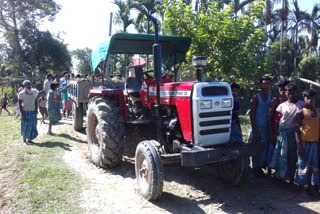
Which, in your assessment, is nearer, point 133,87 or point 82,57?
point 133,87

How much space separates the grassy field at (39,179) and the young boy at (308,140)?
132 inches

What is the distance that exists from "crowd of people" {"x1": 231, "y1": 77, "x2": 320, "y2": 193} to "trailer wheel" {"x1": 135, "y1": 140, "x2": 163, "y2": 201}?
1.29 m

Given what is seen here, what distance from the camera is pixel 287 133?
4.51m

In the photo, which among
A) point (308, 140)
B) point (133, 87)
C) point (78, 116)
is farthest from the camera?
point (78, 116)

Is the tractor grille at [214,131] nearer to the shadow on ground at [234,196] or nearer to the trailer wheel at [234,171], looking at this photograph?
the trailer wheel at [234,171]

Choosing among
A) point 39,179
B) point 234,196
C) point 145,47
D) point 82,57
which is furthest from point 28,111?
point 82,57

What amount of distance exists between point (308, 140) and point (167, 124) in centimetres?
216

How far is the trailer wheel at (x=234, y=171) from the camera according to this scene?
4.31m

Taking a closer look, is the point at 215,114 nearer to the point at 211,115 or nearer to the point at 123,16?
the point at 211,115

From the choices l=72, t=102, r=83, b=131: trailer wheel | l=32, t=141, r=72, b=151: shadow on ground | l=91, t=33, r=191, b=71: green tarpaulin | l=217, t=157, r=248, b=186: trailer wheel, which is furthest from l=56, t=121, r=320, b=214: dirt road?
l=72, t=102, r=83, b=131: trailer wheel

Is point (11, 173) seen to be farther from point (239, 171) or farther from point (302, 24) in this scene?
point (302, 24)

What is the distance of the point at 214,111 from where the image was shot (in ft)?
13.1

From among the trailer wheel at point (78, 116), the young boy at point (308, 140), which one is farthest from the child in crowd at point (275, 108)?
the trailer wheel at point (78, 116)

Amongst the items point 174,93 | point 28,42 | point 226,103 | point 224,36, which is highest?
point 28,42
